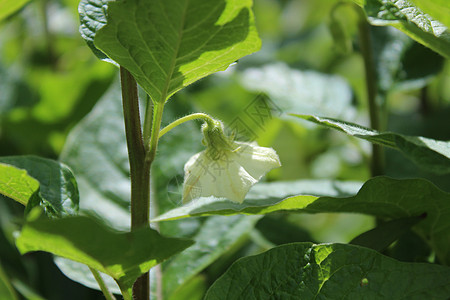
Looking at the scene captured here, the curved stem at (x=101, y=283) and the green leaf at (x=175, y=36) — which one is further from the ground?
the green leaf at (x=175, y=36)

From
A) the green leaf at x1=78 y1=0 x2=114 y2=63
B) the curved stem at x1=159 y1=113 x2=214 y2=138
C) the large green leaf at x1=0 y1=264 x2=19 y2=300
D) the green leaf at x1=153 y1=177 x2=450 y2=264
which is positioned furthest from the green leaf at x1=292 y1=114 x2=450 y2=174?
the large green leaf at x1=0 y1=264 x2=19 y2=300

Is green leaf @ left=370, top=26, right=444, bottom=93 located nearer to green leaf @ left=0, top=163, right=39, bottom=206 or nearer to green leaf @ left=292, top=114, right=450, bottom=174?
green leaf @ left=292, top=114, right=450, bottom=174

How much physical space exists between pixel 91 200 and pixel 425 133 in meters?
0.89

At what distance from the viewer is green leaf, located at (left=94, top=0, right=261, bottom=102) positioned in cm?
64

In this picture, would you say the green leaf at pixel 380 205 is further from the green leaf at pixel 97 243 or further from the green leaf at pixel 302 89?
the green leaf at pixel 302 89

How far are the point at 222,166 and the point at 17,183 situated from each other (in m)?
0.30

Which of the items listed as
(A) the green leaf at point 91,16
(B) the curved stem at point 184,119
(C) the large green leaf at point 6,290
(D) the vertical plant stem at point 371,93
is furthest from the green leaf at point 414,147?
(C) the large green leaf at point 6,290

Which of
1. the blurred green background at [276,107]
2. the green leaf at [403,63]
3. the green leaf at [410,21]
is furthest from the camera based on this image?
the green leaf at [403,63]

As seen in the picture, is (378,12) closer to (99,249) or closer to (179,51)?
(179,51)

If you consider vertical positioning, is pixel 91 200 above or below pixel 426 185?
below

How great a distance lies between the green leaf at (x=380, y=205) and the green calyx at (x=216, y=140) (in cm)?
8

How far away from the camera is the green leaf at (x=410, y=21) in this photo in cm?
69

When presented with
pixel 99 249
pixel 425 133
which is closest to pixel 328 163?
pixel 425 133

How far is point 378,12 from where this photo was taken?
0.69m
